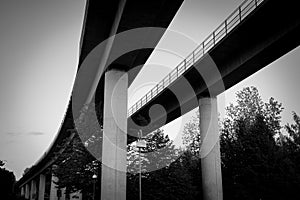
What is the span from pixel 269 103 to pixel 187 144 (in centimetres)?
1771

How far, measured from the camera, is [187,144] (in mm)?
57469

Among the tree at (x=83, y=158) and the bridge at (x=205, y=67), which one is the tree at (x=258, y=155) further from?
the tree at (x=83, y=158)

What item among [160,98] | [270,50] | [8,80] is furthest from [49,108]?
[270,50]

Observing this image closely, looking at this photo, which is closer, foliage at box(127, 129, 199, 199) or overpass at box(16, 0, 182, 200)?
overpass at box(16, 0, 182, 200)

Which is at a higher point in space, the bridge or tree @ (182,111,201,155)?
tree @ (182,111,201,155)

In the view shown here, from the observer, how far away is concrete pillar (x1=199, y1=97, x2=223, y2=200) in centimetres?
2880

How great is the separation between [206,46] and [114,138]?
30.3 ft

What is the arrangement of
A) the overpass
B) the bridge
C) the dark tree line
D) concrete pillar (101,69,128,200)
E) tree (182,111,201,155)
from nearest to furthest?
the overpass
the bridge
concrete pillar (101,69,128,200)
the dark tree line
tree (182,111,201,155)

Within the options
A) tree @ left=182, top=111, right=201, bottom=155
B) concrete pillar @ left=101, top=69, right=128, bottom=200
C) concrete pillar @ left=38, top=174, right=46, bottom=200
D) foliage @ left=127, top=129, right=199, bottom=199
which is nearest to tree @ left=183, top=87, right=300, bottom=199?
foliage @ left=127, top=129, right=199, bottom=199

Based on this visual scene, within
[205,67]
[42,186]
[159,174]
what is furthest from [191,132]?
[42,186]

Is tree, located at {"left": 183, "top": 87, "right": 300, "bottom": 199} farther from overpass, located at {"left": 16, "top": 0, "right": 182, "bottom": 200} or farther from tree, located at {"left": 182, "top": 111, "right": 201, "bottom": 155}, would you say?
overpass, located at {"left": 16, "top": 0, "right": 182, "bottom": 200}

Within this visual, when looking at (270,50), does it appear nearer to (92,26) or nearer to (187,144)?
(92,26)

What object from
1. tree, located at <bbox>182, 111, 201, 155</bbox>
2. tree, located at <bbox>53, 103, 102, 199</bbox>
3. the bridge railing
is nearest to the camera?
the bridge railing

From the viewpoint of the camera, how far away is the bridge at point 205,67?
1914 centimetres
